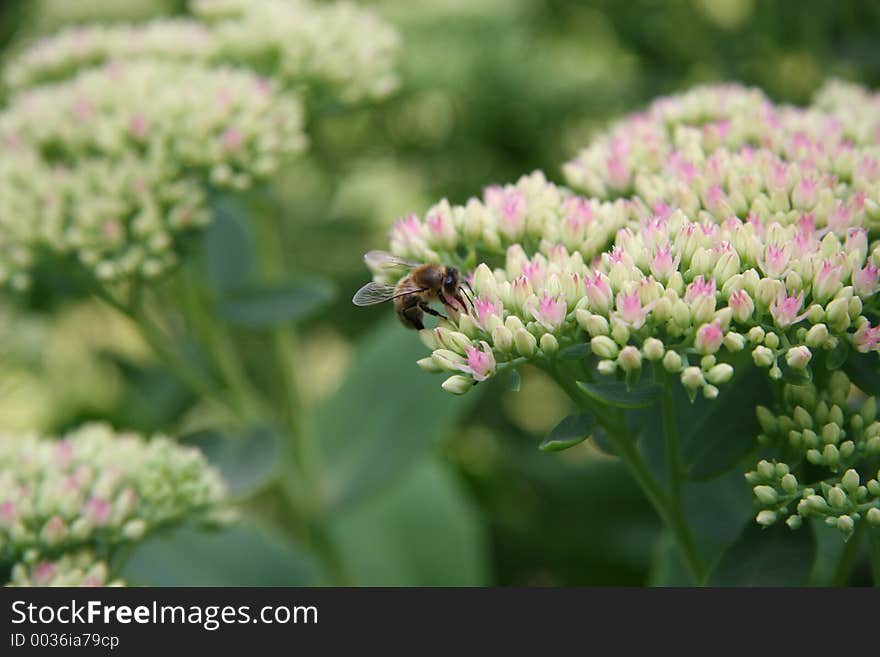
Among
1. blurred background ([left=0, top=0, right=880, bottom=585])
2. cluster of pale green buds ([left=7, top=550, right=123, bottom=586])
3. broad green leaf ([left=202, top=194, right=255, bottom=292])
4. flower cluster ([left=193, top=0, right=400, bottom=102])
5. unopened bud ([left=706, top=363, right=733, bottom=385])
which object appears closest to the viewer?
unopened bud ([left=706, top=363, right=733, bottom=385])

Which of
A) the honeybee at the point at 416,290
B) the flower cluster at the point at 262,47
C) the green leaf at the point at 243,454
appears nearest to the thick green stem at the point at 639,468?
the honeybee at the point at 416,290

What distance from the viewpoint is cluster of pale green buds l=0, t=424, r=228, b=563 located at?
140cm

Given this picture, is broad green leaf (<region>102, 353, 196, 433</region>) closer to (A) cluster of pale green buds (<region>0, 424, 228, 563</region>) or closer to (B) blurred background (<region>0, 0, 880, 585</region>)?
(B) blurred background (<region>0, 0, 880, 585</region>)

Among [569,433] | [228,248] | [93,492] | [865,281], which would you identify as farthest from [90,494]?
[865,281]

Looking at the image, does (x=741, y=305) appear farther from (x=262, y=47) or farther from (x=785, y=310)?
(x=262, y=47)

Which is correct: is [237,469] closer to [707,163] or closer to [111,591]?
[111,591]

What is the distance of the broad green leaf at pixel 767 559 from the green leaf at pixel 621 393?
0.23 meters

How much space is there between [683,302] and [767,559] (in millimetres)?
334

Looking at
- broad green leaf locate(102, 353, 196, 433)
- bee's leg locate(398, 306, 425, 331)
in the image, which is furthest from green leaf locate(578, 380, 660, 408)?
broad green leaf locate(102, 353, 196, 433)

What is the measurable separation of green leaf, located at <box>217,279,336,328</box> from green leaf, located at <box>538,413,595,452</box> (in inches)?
34.8

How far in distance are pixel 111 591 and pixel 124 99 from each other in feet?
3.38

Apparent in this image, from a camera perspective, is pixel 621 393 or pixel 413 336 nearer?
pixel 621 393

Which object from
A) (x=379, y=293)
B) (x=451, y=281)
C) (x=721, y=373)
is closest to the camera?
(x=721, y=373)

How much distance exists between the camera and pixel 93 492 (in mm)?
1465
